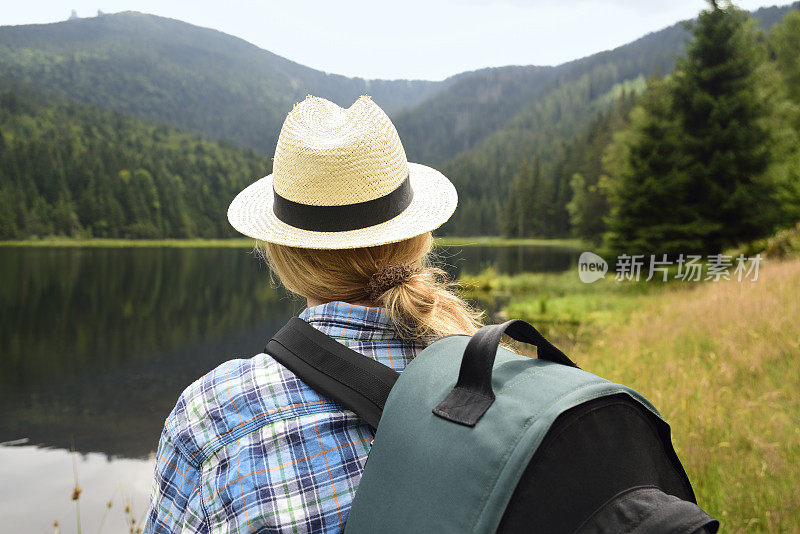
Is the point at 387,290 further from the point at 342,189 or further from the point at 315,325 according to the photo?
the point at 342,189

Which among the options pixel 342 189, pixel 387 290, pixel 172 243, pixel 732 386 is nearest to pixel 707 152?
pixel 732 386

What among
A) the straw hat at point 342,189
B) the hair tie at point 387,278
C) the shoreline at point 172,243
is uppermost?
the straw hat at point 342,189

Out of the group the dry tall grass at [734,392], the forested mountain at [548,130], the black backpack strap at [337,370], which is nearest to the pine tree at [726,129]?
the dry tall grass at [734,392]

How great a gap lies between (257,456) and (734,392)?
176 inches

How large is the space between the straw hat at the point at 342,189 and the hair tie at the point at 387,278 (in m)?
0.07

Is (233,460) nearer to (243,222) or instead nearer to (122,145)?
(243,222)

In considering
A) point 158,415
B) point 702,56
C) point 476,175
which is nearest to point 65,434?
point 158,415

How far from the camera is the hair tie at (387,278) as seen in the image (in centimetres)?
123

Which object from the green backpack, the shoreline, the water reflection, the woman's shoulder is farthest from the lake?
the shoreline

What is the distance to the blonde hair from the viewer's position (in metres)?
1.16

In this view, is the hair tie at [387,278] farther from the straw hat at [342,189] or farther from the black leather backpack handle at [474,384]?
the black leather backpack handle at [474,384]

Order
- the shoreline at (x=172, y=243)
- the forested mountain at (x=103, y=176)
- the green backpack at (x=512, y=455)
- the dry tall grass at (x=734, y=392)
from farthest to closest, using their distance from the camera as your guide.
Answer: the forested mountain at (x=103, y=176) < the shoreline at (x=172, y=243) < the dry tall grass at (x=734, y=392) < the green backpack at (x=512, y=455)

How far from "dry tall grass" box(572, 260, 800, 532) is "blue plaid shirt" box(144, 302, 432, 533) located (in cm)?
238

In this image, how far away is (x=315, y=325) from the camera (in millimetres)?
1143
